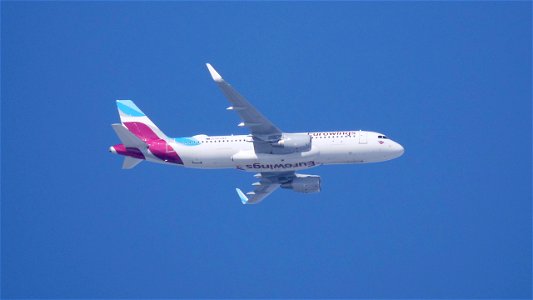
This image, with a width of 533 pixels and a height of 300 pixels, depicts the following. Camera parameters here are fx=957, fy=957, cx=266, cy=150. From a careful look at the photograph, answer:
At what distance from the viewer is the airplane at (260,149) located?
243 ft

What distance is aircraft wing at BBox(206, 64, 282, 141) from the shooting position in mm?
68438

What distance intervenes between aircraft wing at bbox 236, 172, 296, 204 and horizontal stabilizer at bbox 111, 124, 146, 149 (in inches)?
439

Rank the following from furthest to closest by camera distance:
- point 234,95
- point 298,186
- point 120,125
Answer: point 298,186 < point 120,125 < point 234,95

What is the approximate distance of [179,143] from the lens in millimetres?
76438

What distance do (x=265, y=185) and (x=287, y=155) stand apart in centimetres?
848

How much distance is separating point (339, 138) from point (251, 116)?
761 cm

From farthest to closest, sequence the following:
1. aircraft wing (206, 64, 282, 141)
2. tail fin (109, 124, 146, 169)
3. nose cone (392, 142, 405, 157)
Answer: nose cone (392, 142, 405, 157)
tail fin (109, 124, 146, 169)
aircraft wing (206, 64, 282, 141)

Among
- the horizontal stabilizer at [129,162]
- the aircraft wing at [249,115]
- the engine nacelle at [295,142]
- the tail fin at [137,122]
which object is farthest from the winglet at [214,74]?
the horizontal stabilizer at [129,162]

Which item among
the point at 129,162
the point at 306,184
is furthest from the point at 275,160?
the point at 129,162

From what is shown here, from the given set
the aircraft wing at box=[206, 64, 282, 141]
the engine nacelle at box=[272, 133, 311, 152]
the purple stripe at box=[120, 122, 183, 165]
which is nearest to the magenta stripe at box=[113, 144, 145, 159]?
the purple stripe at box=[120, 122, 183, 165]

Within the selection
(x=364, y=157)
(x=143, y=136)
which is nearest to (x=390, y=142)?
(x=364, y=157)

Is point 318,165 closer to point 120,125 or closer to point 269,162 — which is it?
point 269,162

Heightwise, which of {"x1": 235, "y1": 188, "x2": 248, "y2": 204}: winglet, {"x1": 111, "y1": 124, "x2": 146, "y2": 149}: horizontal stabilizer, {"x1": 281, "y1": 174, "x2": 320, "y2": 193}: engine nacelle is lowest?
{"x1": 235, "y1": 188, "x2": 248, "y2": 204}: winglet

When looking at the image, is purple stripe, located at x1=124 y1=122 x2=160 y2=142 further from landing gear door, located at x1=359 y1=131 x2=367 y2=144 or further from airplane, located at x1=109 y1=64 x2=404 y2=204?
landing gear door, located at x1=359 y1=131 x2=367 y2=144
